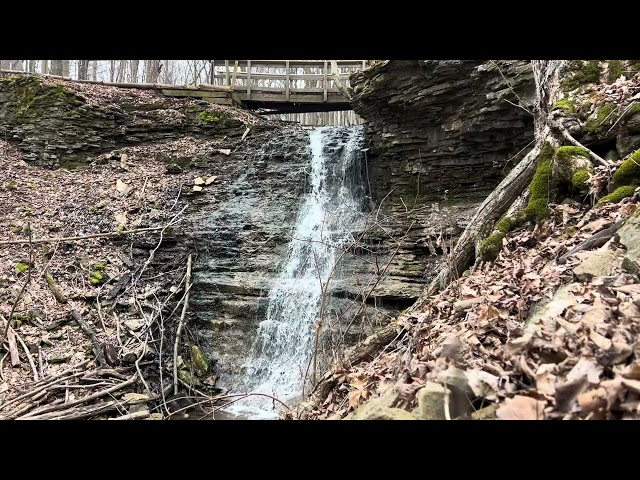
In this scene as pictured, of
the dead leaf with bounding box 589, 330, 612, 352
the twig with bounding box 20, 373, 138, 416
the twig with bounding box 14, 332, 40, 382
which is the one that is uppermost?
the dead leaf with bounding box 589, 330, 612, 352

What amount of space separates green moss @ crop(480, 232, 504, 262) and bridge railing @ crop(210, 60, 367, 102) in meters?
13.5

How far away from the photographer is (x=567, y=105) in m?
4.79

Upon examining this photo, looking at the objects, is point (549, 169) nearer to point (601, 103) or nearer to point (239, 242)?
point (601, 103)

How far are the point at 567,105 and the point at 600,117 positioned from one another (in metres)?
0.51

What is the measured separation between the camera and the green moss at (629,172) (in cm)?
355

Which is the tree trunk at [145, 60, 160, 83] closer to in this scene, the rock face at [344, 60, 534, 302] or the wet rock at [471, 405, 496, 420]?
the rock face at [344, 60, 534, 302]

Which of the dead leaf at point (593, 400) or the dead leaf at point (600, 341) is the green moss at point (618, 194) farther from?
the dead leaf at point (593, 400)

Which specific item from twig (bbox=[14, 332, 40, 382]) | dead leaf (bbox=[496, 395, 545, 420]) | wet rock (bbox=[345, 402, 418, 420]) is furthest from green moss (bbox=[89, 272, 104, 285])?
dead leaf (bbox=[496, 395, 545, 420])

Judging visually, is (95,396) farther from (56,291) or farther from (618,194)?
(618,194)

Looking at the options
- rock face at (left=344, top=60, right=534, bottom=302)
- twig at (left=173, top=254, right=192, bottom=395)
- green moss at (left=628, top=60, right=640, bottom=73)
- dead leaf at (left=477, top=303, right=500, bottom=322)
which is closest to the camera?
dead leaf at (left=477, top=303, right=500, bottom=322)

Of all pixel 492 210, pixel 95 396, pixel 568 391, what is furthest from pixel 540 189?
pixel 95 396

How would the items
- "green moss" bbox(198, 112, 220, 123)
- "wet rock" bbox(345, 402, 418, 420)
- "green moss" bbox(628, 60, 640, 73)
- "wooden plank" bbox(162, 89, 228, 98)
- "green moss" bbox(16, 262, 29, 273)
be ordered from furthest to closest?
"wooden plank" bbox(162, 89, 228, 98)
"green moss" bbox(198, 112, 220, 123)
"green moss" bbox(16, 262, 29, 273)
"green moss" bbox(628, 60, 640, 73)
"wet rock" bbox(345, 402, 418, 420)

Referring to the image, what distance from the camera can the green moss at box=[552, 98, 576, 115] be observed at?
15.5 ft
